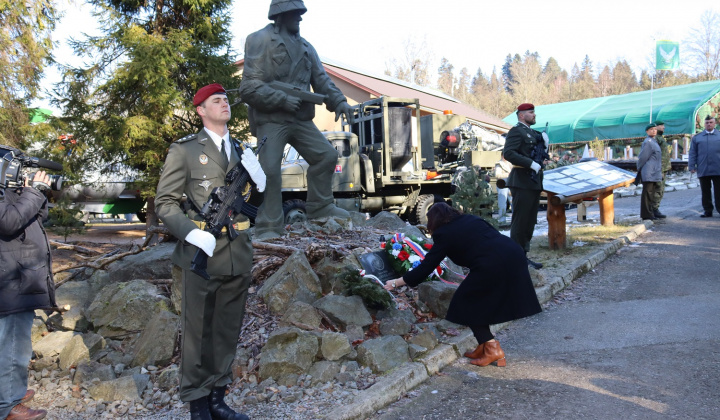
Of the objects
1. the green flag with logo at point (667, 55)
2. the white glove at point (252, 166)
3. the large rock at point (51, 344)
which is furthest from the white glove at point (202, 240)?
the green flag with logo at point (667, 55)

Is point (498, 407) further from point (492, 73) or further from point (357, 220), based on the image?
point (492, 73)

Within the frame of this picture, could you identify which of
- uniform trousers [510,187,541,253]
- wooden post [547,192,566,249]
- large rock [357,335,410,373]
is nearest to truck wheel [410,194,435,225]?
wooden post [547,192,566,249]

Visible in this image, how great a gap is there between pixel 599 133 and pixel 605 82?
45.5 meters

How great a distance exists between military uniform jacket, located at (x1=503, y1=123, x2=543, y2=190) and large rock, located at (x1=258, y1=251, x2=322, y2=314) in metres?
3.28

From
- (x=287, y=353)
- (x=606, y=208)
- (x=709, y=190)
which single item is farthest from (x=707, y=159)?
(x=287, y=353)

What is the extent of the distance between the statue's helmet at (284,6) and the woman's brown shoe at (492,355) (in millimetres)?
4044

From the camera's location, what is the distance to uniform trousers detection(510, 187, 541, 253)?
745cm

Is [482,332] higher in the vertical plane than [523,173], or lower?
lower

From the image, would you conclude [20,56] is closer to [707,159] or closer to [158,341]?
[158,341]

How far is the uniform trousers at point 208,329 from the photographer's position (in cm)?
331

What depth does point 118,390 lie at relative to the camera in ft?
13.1

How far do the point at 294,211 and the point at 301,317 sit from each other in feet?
21.6

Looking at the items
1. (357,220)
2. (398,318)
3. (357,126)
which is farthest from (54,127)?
(398,318)

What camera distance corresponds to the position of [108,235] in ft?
51.2
